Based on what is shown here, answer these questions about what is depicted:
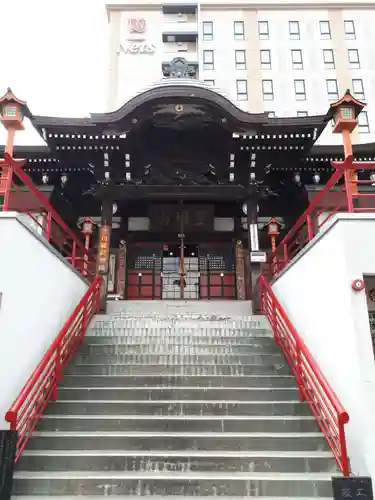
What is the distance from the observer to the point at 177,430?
16.5 feet

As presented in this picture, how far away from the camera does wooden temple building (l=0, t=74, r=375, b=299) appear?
10.3 meters

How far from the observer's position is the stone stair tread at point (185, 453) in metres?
4.52

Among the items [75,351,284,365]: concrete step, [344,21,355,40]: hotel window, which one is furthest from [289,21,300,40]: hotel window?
[75,351,284,365]: concrete step

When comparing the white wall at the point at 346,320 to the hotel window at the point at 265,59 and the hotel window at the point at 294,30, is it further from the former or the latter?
the hotel window at the point at 294,30

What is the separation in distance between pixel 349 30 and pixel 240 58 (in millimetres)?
8601

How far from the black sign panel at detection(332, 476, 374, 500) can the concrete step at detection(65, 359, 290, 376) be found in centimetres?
233

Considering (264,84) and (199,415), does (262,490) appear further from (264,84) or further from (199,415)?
(264,84)

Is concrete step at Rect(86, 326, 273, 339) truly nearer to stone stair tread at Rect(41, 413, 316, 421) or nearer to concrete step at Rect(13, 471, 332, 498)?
stone stair tread at Rect(41, 413, 316, 421)

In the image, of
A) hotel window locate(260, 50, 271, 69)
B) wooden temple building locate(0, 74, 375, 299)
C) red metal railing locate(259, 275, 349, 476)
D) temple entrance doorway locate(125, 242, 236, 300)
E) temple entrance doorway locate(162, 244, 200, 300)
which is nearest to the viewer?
red metal railing locate(259, 275, 349, 476)

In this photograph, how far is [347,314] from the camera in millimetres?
4875

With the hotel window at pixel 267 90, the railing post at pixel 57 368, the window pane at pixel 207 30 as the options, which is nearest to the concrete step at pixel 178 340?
the railing post at pixel 57 368

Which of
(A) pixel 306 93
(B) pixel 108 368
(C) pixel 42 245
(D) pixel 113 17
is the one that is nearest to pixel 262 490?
(B) pixel 108 368

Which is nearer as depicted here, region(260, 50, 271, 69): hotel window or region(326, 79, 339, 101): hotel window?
region(326, 79, 339, 101): hotel window

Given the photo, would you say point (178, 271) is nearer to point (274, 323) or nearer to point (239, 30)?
point (274, 323)
